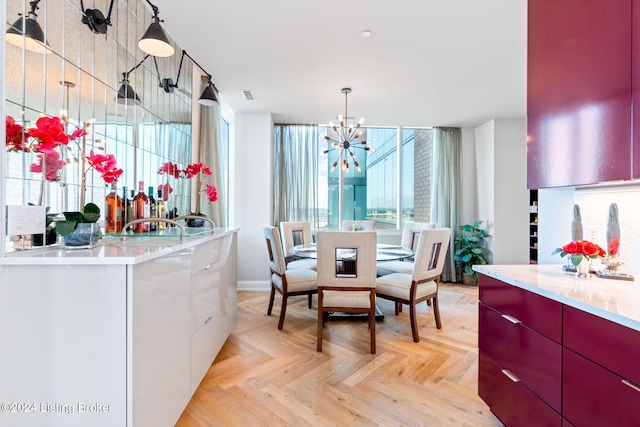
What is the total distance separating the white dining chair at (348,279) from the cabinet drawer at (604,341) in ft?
4.73

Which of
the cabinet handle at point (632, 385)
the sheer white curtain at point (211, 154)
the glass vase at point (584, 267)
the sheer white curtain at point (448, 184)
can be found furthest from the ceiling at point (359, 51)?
the cabinet handle at point (632, 385)

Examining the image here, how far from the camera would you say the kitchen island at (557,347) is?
93cm

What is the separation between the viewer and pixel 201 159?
3.20 metres

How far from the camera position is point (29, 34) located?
1.24m

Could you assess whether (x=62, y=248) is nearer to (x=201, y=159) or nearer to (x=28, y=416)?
(x=28, y=416)

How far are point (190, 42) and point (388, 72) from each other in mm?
1881

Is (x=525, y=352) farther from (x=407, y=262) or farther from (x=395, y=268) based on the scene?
(x=407, y=262)

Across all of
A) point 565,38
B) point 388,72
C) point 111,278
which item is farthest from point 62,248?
point 388,72

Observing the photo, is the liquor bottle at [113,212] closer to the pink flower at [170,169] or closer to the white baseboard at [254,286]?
the pink flower at [170,169]

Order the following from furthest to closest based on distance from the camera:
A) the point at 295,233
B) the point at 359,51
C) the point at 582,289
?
the point at 295,233 → the point at 359,51 → the point at 582,289

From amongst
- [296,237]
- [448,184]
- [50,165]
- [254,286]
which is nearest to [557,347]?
[50,165]

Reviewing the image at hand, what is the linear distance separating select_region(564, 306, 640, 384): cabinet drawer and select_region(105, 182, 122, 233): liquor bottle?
2.24m

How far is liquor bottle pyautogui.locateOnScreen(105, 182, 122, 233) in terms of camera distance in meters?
1.73

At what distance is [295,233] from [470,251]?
111 inches
